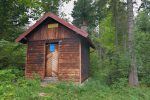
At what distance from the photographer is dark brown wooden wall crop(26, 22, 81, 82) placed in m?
12.1

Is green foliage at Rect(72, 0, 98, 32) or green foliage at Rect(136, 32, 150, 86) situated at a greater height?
green foliage at Rect(72, 0, 98, 32)

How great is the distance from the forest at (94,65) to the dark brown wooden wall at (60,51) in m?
0.99

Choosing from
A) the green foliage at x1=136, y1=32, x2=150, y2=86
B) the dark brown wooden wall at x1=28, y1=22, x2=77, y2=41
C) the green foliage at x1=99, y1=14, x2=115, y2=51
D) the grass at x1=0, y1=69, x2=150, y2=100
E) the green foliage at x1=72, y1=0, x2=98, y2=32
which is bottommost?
the grass at x1=0, y1=69, x2=150, y2=100

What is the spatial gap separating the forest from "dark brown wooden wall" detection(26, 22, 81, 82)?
0.99 meters

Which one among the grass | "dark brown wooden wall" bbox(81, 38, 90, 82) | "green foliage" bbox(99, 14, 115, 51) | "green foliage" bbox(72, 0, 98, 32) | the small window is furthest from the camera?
"green foliage" bbox(72, 0, 98, 32)

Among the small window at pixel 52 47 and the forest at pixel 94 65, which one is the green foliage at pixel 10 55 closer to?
the forest at pixel 94 65

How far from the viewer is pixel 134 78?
40.4 feet

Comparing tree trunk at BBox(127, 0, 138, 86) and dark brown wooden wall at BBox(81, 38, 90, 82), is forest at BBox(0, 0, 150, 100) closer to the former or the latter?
tree trunk at BBox(127, 0, 138, 86)

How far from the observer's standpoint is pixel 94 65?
59.6 ft

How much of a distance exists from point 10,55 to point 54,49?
14.1 feet

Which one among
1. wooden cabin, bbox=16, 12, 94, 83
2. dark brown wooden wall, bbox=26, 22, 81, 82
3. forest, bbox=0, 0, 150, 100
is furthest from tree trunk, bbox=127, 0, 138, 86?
dark brown wooden wall, bbox=26, 22, 81, 82

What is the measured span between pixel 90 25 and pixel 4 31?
1789 centimetres

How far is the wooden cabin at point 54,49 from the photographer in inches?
478

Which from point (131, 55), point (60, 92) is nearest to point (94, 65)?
point (131, 55)
